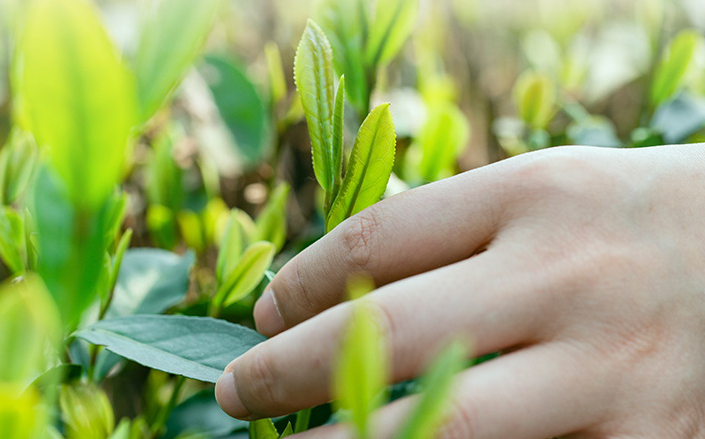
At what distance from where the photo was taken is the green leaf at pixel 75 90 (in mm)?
328

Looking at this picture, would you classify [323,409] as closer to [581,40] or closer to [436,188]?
[436,188]

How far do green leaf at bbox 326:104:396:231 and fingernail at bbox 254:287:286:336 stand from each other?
0.31 ft

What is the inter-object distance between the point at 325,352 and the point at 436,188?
17 centimetres

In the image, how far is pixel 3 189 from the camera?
0.67 meters

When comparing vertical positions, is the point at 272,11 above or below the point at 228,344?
above

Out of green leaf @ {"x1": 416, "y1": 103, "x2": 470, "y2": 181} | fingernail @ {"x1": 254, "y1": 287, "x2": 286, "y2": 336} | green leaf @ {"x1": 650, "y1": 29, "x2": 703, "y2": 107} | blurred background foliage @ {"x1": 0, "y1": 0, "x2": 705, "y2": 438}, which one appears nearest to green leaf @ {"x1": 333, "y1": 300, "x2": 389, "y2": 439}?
blurred background foliage @ {"x1": 0, "y1": 0, "x2": 705, "y2": 438}

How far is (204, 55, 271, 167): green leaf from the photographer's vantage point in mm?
992

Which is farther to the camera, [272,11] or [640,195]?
[272,11]

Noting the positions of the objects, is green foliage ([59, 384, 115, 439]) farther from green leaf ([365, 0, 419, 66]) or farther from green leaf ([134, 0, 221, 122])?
green leaf ([365, 0, 419, 66])

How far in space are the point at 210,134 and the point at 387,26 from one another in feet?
1.71

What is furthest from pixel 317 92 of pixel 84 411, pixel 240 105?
pixel 240 105

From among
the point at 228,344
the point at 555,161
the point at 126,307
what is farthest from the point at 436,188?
the point at 126,307

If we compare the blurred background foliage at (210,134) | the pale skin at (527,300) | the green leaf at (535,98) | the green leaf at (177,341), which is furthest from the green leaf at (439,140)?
the green leaf at (177,341)

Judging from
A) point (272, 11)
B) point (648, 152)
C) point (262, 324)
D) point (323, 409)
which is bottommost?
point (323, 409)
